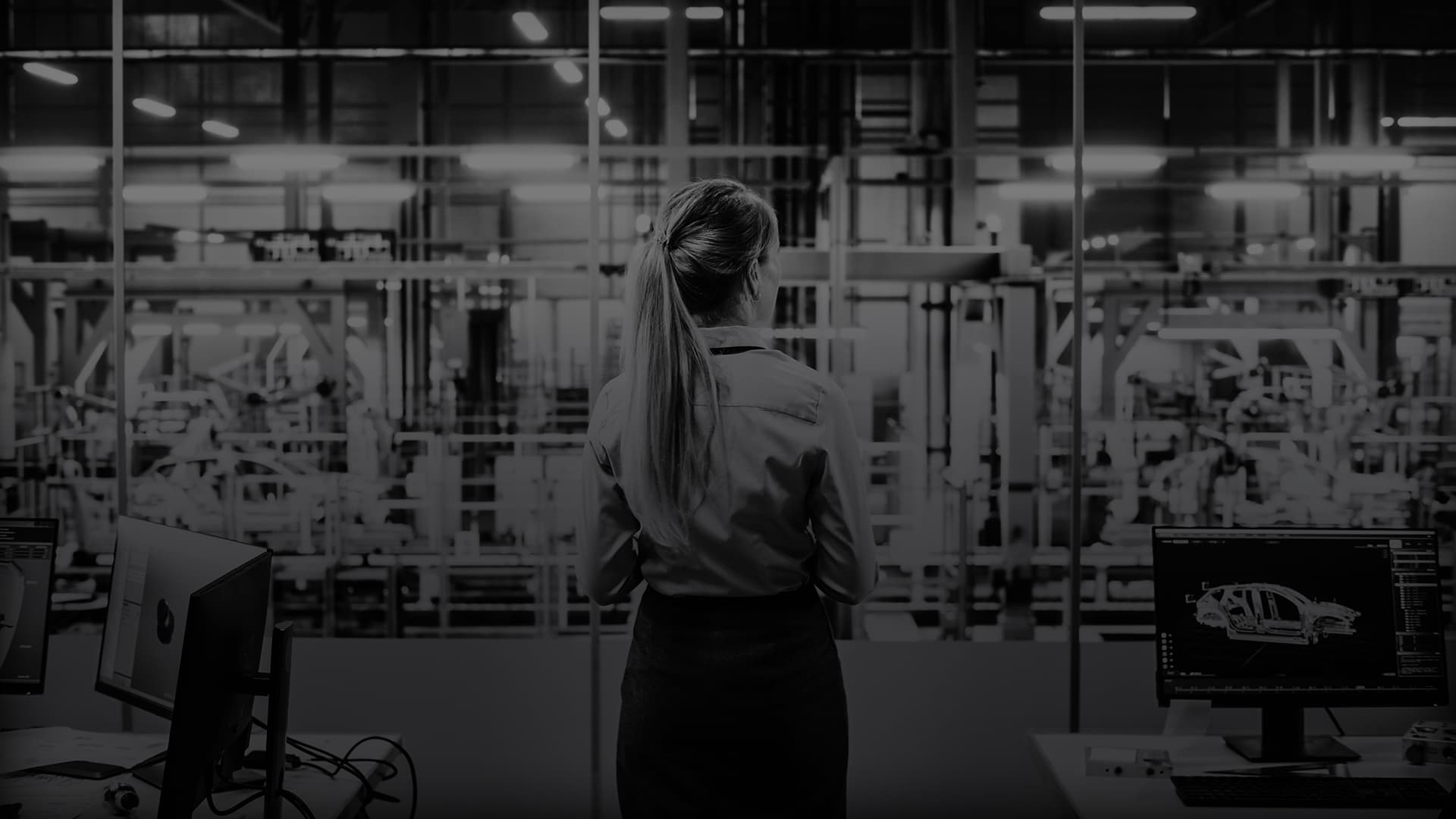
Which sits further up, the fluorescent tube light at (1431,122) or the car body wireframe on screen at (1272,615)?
the fluorescent tube light at (1431,122)

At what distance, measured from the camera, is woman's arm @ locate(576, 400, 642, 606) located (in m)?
1.35

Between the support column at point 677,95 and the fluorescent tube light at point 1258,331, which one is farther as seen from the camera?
the fluorescent tube light at point 1258,331

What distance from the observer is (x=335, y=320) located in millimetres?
8391

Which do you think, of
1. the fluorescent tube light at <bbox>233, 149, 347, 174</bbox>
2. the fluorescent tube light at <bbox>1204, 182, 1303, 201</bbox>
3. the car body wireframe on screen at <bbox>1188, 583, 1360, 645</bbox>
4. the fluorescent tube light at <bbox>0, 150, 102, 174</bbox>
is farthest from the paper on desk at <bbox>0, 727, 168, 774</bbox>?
the fluorescent tube light at <bbox>1204, 182, 1303, 201</bbox>

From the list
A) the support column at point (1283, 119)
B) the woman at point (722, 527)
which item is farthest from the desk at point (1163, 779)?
the support column at point (1283, 119)

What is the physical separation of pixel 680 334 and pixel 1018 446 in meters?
6.00

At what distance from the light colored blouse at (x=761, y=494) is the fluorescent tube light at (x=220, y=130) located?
37.9 feet

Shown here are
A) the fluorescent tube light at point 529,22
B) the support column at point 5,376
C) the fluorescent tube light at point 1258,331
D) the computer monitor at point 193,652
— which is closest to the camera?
the computer monitor at point 193,652

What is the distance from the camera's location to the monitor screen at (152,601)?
1.60 metres

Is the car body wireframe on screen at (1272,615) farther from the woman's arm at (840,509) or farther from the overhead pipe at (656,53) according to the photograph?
the overhead pipe at (656,53)

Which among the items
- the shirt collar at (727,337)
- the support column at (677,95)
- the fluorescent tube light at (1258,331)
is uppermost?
the support column at (677,95)

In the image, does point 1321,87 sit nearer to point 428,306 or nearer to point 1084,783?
point 428,306

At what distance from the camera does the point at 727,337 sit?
52.5 inches

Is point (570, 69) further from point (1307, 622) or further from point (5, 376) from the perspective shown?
point (1307, 622)
